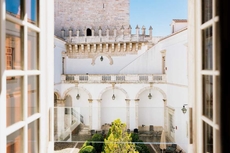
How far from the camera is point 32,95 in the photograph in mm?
1652

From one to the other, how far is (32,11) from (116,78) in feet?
47.4

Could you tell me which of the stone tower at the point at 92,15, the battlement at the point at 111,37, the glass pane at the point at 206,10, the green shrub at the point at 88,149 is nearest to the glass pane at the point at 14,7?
the glass pane at the point at 206,10

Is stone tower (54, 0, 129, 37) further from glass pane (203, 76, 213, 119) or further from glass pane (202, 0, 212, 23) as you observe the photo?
glass pane (203, 76, 213, 119)

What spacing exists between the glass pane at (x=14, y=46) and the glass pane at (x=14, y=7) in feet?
0.20

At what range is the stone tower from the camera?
20312 millimetres

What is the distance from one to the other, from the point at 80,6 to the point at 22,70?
65.2 feet

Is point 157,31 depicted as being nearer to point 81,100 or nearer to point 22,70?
point 81,100

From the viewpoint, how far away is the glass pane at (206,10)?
5.04 ft

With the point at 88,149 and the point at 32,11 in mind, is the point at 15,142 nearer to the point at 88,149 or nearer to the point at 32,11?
the point at 32,11

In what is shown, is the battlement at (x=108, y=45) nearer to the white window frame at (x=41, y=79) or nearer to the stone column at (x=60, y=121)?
the stone column at (x=60, y=121)

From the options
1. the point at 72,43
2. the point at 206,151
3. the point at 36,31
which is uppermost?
the point at 72,43

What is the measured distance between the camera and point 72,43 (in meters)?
18.0
